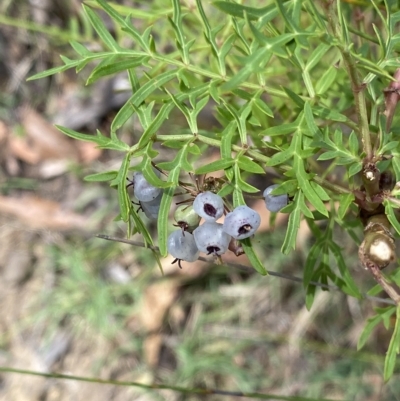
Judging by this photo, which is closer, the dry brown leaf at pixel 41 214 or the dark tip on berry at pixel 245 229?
the dark tip on berry at pixel 245 229

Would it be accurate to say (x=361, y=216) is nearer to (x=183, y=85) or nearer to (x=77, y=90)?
(x=183, y=85)

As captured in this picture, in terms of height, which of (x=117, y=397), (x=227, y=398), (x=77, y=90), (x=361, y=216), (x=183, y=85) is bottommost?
(x=117, y=397)

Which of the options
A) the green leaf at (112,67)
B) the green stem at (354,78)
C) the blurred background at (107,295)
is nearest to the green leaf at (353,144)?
the green stem at (354,78)

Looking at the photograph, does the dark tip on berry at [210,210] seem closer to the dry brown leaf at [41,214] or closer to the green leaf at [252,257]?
the green leaf at [252,257]

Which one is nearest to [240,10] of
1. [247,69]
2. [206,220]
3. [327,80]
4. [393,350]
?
[247,69]

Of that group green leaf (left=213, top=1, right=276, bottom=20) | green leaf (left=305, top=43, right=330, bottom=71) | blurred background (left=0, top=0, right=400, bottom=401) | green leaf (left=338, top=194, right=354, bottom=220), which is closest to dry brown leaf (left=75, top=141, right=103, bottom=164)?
blurred background (left=0, top=0, right=400, bottom=401)

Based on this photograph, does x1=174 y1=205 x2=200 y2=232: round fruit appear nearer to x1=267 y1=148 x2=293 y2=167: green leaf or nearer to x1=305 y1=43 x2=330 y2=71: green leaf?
x1=267 y1=148 x2=293 y2=167: green leaf

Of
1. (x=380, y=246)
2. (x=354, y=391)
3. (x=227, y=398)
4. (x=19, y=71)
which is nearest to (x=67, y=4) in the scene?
(x=19, y=71)
